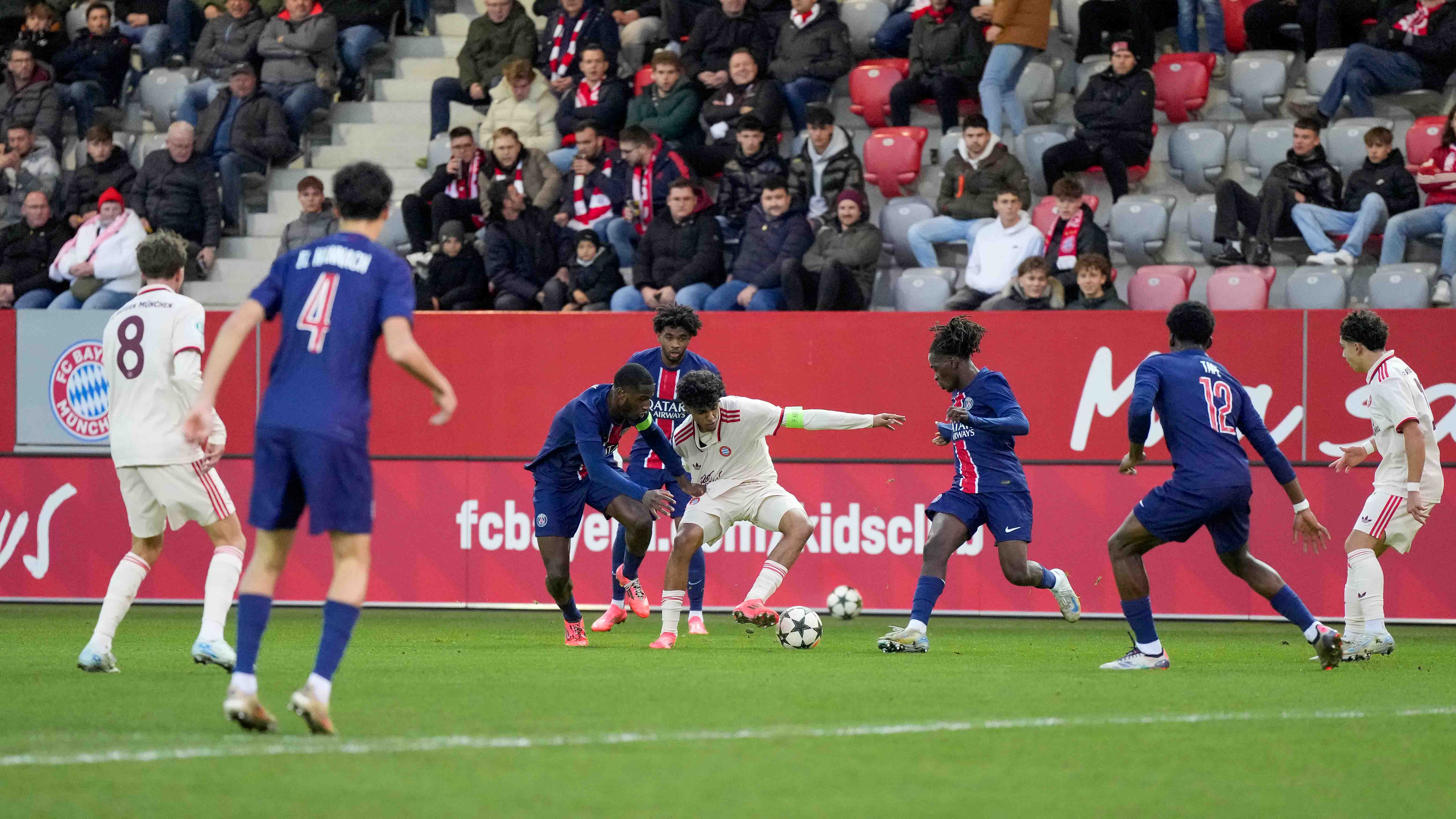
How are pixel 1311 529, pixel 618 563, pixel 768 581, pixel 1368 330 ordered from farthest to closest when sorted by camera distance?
pixel 618 563 < pixel 768 581 < pixel 1368 330 < pixel 1311 529

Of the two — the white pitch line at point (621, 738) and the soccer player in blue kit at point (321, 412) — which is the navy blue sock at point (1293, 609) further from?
the soccer player in blue kit at point (321, 412)

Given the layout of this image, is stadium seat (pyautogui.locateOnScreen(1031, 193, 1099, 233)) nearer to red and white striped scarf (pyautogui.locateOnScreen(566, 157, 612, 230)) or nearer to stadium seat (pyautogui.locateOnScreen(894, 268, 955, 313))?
stadium seat (pyautogui.locateOnScreen(894, 268, 955, 313))

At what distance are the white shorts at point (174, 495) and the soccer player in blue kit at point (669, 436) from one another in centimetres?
294

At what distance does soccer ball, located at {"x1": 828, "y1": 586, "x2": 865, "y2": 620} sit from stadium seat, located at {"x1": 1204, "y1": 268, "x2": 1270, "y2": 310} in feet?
14.7

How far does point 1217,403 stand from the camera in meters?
8.93

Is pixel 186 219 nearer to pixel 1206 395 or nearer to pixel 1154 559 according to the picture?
pixel 1154 559

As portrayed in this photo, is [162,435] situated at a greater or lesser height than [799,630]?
greater

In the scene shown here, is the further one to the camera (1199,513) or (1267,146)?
(1267,146)

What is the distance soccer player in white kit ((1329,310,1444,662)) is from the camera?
973 centimetres

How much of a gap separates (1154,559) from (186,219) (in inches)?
423

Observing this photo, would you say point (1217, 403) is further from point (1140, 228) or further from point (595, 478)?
point (1140, 228)

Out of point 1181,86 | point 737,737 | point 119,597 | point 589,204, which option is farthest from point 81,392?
point 1181,86

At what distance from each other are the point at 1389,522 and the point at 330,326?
6741 millimetres

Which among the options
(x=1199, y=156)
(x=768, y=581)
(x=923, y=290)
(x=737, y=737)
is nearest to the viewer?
(x=737, y=737)
